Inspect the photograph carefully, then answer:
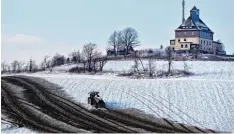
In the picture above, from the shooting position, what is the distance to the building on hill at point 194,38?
1062 inches

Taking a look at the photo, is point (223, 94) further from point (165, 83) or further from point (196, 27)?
point (196, 27)

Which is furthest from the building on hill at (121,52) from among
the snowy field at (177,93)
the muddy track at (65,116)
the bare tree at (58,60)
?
the muddy track at (65,116)

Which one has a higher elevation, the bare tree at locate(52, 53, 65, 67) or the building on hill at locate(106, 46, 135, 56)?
the building on hill at locate(106, 46, 135, 56)

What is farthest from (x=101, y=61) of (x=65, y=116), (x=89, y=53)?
(x=65, y=116)

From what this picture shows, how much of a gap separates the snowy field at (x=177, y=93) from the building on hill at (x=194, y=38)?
524 centimetres

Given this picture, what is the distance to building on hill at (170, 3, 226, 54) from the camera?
26967 mm

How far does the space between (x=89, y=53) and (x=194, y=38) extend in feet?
37.5

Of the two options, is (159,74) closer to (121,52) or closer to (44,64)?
(121,52)

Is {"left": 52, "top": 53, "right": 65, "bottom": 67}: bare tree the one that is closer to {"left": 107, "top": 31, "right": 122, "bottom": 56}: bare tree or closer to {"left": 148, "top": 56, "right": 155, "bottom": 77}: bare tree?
{"left": 107, "top": 31, "right": 122, "bottom": 56}: bare tree

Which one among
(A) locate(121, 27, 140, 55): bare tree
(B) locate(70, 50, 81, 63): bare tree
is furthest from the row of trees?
(B) locate(70, 50, 81, 63): bare tree

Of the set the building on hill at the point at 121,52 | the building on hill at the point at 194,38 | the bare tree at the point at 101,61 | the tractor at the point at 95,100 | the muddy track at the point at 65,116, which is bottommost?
the muddy track at the point at 65,116

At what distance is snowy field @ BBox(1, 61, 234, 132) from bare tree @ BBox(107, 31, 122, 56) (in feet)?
4.09

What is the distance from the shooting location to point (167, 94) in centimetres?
1850

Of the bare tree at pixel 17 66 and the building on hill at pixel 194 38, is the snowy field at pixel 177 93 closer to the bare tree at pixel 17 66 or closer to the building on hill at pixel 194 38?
the bare tree at pixel 17 66
